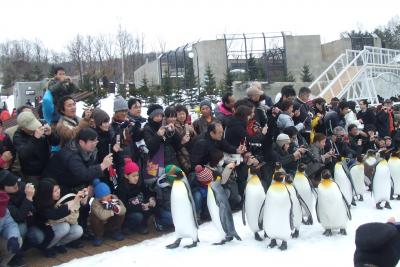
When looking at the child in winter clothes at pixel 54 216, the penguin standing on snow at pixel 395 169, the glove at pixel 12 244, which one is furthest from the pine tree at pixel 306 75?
the glove at pixel 12 244

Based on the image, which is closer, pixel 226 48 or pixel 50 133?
→ pixel 50 133

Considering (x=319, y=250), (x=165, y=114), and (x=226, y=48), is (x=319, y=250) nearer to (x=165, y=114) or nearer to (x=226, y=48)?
(x=165, y=114)

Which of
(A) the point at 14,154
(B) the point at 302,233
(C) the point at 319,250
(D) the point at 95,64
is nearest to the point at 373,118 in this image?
(B) the point at 302,233

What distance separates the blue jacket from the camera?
14.3 feet

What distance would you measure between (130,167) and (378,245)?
3536 millimetres

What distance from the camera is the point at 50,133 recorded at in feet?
17.1

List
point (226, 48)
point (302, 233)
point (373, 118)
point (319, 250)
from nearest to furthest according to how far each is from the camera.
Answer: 1. point (319, 250)
2. point (302, 233)
3. point (373, 118)
4. point (226, 48)

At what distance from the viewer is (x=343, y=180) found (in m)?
6.54

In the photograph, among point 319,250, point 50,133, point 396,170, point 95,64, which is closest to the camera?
point 319,250

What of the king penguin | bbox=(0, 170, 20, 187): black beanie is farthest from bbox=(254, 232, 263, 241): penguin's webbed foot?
bbox=(0, 170, 20, 187): black beanie

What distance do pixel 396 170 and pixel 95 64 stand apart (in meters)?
48.4

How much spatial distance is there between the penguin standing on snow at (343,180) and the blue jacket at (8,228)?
14.1 feet

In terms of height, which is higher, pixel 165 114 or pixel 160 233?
pixel 165 114

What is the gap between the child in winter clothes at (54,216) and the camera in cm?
476
